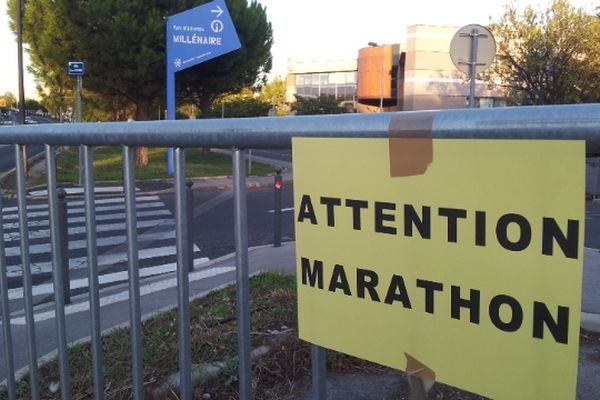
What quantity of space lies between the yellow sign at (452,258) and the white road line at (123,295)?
8.61 ft

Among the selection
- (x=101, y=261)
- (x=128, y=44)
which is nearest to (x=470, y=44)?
(x=101, y=261)

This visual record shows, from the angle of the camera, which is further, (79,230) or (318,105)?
(318,105)

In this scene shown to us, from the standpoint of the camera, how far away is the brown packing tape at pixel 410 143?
115cm

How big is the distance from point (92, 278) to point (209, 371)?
139 cm

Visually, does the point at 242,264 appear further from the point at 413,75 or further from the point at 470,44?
the point at 413,75

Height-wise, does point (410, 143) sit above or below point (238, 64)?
below

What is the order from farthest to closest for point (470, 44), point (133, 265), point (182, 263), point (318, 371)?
point (470, 44) < point (133, 265) < point (182, 263) < point (318, 371)

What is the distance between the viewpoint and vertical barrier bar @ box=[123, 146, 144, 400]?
1.83 meters

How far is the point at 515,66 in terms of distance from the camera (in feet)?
76.0

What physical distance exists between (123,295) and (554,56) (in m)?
21.3

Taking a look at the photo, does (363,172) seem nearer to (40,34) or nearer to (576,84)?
(576,84)

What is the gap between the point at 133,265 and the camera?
6.13 ft

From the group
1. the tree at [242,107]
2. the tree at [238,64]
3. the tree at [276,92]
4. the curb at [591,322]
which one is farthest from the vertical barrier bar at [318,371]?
the tree at [276,92]

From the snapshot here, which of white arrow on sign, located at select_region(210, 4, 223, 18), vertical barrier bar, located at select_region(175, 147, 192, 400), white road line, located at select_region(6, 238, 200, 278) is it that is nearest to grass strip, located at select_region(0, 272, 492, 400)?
white road line, located at select_region(6, 238, 200, 278)
